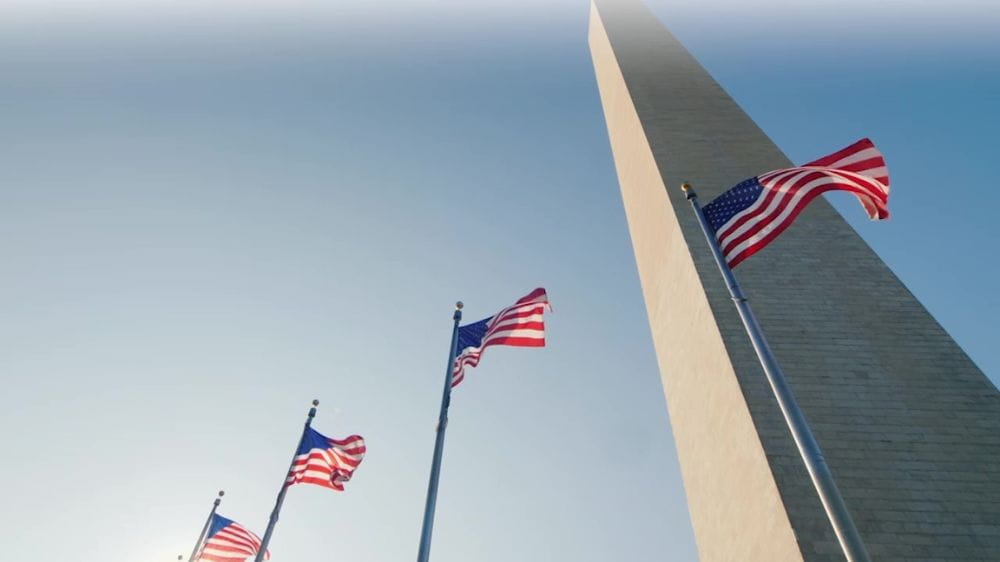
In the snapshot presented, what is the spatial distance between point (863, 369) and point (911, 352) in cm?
123

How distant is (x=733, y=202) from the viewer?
7.81m

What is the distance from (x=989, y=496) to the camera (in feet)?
29.9

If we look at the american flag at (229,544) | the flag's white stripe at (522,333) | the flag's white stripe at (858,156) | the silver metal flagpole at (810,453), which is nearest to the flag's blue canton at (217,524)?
the american flag at (229,544)

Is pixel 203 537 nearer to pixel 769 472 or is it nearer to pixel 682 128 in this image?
pixel 769 472

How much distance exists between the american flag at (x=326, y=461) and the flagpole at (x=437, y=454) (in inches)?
166

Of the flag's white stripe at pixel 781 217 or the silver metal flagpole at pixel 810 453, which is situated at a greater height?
the flag's white stripe at pixel 781 217

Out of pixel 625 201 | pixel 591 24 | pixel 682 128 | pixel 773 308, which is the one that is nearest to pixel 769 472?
pixel 773 308

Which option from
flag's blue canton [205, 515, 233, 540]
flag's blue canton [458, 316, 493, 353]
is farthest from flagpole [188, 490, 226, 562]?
flag's blue canton [458, 316, 493, 353]

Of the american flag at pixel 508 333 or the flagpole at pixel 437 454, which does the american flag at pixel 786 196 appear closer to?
the american flag at pixel 508 333

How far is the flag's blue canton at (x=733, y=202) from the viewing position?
25.2 ft

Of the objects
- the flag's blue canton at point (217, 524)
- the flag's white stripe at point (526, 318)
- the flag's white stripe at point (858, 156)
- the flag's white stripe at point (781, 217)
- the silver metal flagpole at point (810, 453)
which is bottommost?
the silver metal flagpole at point (810, 453)

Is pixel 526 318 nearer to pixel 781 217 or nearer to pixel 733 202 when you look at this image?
pixel 733 202

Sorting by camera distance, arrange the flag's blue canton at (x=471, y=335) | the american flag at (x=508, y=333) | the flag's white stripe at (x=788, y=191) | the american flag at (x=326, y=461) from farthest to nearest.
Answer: the american flag at (x=326, y=461)
the flag's blue canton at (x=471, y=335)
the american flag at (x=508, y=333)
the flag's white stripe at (x=788, y=191)

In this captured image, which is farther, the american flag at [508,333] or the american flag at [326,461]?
the american flag at [326,461]
